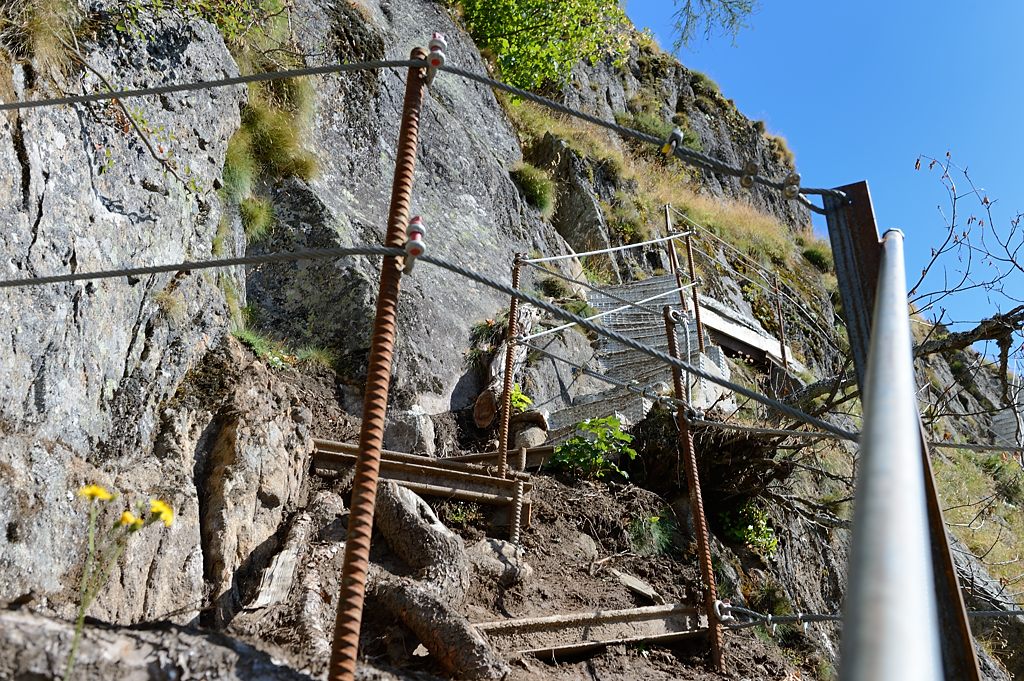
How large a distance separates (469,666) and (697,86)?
24156 millimetres

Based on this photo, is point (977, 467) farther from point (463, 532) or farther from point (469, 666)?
point (469, 666)

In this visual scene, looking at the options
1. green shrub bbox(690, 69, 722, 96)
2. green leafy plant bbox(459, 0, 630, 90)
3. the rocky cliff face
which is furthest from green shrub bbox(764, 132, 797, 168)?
the rocky cliff face

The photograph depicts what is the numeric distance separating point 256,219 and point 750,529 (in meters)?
4.60

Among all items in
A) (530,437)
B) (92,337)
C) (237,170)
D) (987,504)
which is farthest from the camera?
(987,504)

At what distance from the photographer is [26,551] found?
2809 mm

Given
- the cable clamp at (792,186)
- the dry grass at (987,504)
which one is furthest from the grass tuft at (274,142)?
the dry grass at (987,504)

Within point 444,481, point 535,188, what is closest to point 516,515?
point 444,481

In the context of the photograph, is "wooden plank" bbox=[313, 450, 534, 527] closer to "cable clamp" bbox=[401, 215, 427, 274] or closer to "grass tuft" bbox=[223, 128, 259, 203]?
"cable clamp" bbox=[401, 215, 427, 274]

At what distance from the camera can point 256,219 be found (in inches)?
284

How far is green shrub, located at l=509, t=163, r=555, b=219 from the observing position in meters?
12.9

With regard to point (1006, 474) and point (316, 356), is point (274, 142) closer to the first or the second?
point (316, 356)

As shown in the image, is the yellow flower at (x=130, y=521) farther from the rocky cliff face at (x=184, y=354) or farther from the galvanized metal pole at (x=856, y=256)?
the galvanized metal pole at (x=856, y=256)

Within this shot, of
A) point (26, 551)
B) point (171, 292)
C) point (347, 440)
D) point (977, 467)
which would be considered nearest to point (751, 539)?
point (347, 440)

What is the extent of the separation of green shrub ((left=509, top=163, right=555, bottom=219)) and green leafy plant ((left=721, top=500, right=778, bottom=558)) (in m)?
7.36
